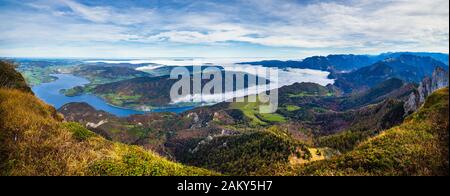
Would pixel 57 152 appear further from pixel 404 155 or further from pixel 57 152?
pixel 404 155

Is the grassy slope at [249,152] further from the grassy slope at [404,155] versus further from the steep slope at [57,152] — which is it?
the steep slope at [57,152]

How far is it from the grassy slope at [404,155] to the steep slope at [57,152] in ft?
26.0

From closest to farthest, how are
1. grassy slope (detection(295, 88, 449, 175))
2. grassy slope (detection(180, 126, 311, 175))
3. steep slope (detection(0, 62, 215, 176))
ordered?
grassy slope (detection(295, 88, 449, 175))
steep slope (detection(0, 62, 215, 176))
grassy slope (detection(180, 126, 311, 175))

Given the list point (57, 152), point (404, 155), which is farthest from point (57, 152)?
point (404, 155)

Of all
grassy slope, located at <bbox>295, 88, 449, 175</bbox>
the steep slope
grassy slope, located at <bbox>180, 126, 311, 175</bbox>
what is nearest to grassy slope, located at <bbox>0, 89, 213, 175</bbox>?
the steep slope

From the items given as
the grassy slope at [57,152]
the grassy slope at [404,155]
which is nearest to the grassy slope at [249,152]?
the grassy slope at [404,155]

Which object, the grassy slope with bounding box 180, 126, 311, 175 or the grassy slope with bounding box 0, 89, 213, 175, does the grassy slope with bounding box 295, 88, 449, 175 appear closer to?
the grassy slope with bounding box 0, 89, 213, 175

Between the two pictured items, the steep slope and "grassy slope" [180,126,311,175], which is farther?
"grassy slope" [180,126,311,175]

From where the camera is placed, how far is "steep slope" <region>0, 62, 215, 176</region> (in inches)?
585

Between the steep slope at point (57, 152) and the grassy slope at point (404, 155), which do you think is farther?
the steep slope at point (57, 152)

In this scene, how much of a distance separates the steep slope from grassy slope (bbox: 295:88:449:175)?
7932 millimetres

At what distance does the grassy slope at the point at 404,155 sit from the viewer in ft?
48.2
